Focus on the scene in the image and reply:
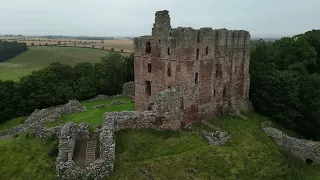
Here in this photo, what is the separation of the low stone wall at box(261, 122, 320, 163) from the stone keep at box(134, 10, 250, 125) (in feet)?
16.3

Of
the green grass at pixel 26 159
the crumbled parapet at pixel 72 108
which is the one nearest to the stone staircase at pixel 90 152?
the green grass at pixel 26 159

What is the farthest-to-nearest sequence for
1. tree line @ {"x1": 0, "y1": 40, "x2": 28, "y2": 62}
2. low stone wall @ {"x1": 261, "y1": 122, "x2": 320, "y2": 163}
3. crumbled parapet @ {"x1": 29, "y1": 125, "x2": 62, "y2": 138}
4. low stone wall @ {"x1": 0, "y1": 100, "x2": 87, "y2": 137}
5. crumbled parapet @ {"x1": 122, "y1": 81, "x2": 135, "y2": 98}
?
A: tree line @ {"x1": 0, "y1": 40, "x2": 28, "y2": 62}
crumbled parapet @ {"x1": 122, "y1": 81, "x2": 135, "y2": 98}
low stone wall @ {"x1": 0, "y1": 100, "x2": 87, "y2": 137}
low stone wall @ {"x1": 261, "y1": 122, "x2": 320, "y2": 163}
crumbled parapet @ {"x1": 29, "y1": 125, "x2": 62, "y2": 138}

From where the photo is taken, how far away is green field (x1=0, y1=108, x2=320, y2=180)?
19.7 meters

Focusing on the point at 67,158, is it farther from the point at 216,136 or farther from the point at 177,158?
the point at 216,136

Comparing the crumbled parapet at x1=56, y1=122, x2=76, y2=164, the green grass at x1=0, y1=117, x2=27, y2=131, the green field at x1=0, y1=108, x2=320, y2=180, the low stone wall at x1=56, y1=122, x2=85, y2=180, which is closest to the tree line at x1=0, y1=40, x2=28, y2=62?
the green grass at x1=0, y1=117, x2=27, y2=131

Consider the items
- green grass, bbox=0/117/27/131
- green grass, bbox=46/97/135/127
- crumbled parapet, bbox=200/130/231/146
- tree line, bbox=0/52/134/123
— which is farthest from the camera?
tree line, bbox=0/52/134/123

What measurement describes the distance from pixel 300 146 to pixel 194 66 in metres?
11.4

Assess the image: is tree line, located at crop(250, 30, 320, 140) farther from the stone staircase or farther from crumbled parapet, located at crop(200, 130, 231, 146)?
the stone staircase

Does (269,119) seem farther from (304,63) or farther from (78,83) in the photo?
(78,83)

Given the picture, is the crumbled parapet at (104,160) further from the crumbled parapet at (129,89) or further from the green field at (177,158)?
the crumbled parapet at (129,89)

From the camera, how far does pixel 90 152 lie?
21141mm

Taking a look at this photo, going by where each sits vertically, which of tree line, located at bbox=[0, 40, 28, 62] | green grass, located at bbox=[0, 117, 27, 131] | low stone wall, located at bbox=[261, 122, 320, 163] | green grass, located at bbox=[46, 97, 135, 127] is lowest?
green grass, located at bbox=[0, 117, 27, 131]

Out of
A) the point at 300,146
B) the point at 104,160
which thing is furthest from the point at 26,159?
the point at 300,146

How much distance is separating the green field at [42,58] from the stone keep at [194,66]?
47285 millimetres
